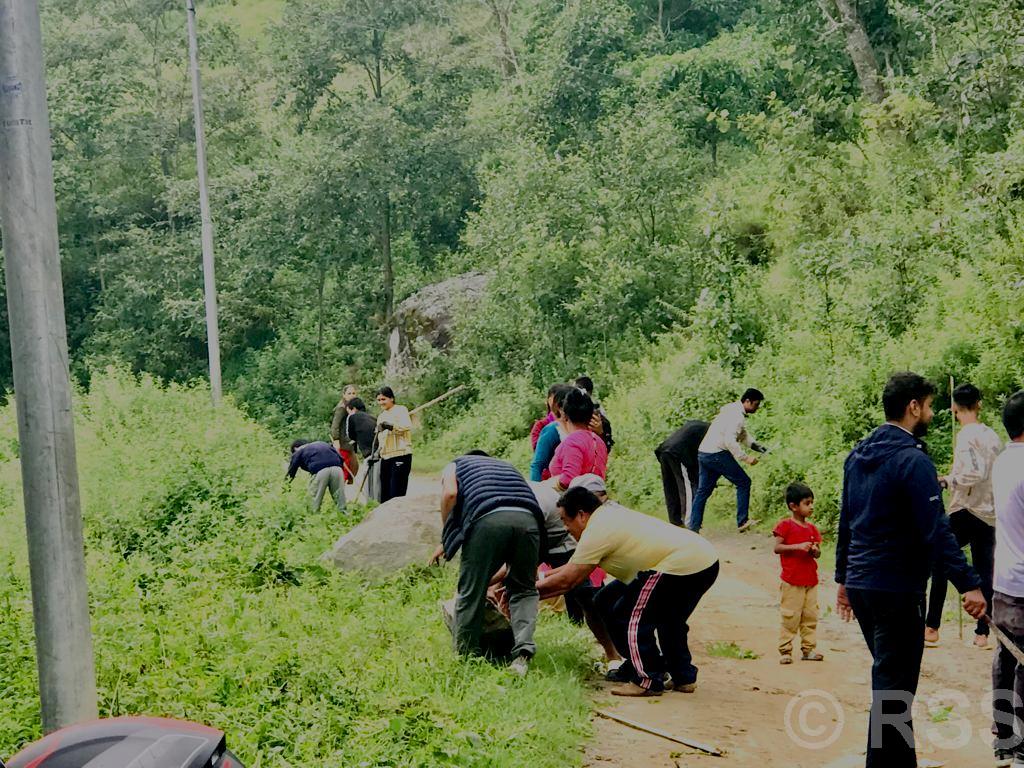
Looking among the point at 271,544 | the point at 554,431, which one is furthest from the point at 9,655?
the point at 554,431

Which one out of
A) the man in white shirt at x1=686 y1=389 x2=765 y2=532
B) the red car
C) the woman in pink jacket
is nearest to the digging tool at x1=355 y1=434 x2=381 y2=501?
the man in white shirt at x1=686 y1=389 x2=765 y2=532

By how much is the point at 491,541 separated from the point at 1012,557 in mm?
3194

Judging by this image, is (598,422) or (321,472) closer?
(598,422)

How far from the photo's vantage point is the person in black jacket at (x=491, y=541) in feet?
24.9

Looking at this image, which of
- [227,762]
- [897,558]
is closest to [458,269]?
[897,558]

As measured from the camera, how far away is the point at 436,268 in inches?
1344

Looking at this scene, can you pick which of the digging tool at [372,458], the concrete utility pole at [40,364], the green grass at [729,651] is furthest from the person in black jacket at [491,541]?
the digging tool at [372,458]

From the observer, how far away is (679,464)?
1441cm

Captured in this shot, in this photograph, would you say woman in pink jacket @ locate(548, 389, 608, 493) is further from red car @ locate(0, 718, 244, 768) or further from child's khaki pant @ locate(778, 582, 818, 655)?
red car @ locate(0, 718, 244, 768)

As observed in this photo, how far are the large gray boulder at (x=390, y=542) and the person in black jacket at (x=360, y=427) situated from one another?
4.30m

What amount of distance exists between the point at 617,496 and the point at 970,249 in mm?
6303

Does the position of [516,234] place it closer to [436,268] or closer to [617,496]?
[617,496]

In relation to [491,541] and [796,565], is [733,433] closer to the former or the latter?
[796,565]

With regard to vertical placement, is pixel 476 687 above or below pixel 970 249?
below
